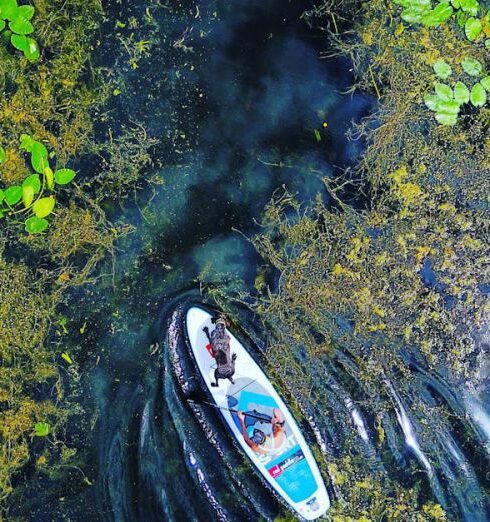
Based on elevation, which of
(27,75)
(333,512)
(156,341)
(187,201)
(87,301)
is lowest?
(333,512)

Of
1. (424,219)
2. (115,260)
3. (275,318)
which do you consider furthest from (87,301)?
(424,219)

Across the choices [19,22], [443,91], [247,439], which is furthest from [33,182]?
[443,91]

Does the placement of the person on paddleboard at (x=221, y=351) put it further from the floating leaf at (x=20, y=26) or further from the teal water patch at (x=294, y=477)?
the floating leaf at (x=20, y=26)

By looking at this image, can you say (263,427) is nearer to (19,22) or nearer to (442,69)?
(442,69)

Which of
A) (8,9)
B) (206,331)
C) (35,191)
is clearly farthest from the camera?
(206,331)

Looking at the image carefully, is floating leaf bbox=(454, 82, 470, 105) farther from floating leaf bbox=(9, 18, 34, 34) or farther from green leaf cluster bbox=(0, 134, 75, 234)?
floating leaf bbox=(9, 18, 34, 34)

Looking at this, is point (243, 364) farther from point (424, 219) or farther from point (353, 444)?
point (424, 219)

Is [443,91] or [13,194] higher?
[13,194]
